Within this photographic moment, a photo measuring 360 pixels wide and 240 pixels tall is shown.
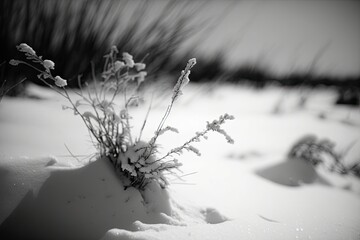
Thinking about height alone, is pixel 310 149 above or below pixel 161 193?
above

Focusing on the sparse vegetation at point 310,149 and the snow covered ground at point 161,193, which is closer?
the snow covered ground at point 161,193

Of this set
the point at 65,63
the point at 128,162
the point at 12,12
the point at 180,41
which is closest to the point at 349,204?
the point at 128,162

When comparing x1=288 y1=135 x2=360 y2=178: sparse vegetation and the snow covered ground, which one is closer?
the snow covered ground

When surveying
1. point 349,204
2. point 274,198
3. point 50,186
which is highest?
point 349,204

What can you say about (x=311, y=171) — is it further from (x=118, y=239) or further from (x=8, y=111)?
(x=8, y=111)

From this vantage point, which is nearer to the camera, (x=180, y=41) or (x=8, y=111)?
(x=8, y=111)

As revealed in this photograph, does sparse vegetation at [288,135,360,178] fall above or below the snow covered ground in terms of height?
above

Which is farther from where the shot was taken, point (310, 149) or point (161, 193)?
point (310, 149)

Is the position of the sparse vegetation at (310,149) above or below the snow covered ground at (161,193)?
above
